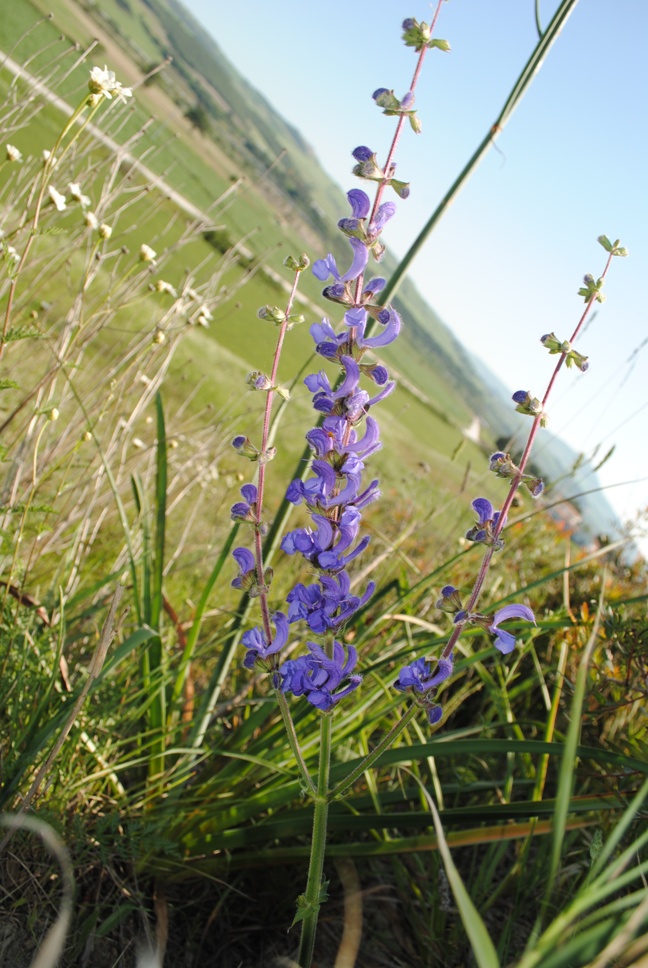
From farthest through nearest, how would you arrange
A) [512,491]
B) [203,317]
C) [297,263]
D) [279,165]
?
[279,165] → [203,317] → [297,263] → [512,491]

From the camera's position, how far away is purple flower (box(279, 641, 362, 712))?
3.17ft

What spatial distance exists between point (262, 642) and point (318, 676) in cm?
11

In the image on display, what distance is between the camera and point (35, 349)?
2.90 metres

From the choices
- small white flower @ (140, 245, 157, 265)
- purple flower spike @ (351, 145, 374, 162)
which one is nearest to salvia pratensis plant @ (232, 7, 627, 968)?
purple flower spike @ (351, 145, 374, 162)

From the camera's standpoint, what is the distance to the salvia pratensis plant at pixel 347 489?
0.96 metres

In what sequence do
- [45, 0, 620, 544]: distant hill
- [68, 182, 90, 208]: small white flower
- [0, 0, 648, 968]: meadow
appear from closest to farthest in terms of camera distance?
[0, 0, 648, 968]: meadow < [68, 182, 90, 208]: small white flower < [45, 0, 620, 544]: distant hill

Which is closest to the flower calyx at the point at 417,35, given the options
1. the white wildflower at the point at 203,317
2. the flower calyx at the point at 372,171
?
the flower calyx at the point at 372,171

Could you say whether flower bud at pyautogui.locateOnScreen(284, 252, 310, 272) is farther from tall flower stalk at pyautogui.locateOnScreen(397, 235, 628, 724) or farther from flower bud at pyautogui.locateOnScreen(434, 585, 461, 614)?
flower bud at pyautogui.locateOnScreen(434, 585, 461, 614)

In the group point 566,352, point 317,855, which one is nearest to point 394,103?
point 566,352

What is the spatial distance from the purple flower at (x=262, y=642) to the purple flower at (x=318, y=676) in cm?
4

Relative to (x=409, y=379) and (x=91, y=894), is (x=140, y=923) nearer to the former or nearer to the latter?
(x=91, y=894)

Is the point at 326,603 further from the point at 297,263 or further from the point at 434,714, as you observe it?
the point at 297,263

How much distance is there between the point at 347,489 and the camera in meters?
0.96

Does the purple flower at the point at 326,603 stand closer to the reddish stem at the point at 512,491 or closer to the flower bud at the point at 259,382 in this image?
the reddish stem at the point at 512,491
